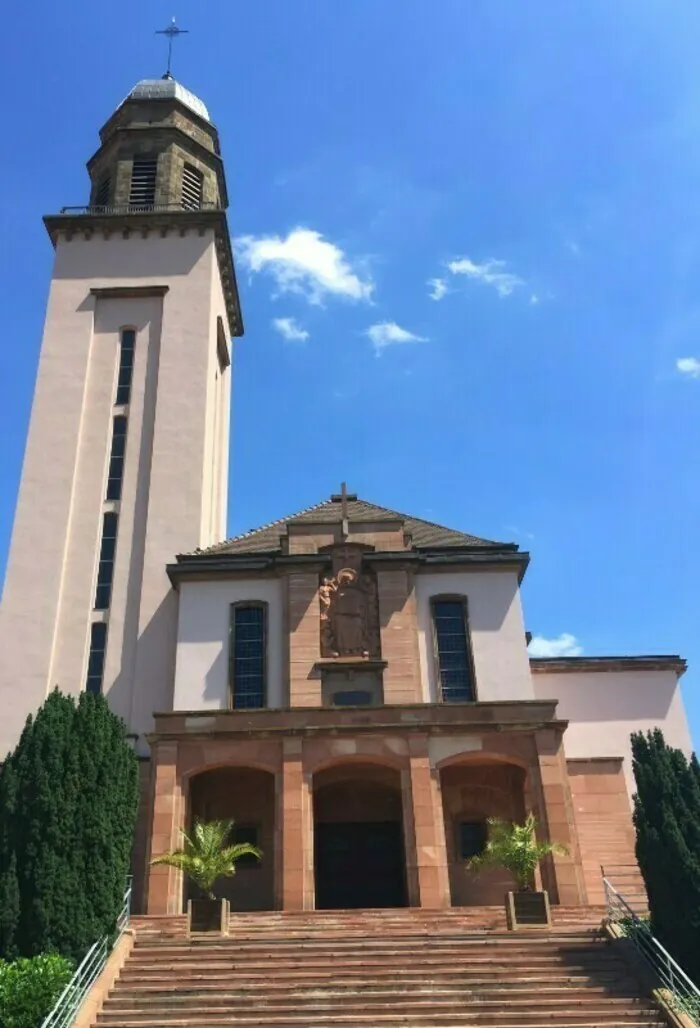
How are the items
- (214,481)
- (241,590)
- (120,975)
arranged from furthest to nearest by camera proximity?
Result: (214,481) → (241,590) → (120,975)

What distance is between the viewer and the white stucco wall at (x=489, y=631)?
86.2 ft

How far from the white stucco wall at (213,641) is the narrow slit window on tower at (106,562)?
337 centimetres

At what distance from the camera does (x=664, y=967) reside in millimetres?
15797

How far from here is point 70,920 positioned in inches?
651

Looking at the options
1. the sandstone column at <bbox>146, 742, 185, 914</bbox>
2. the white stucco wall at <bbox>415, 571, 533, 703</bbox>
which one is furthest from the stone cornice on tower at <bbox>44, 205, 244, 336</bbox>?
the sandstone column at <bbox>146, 742, 185, 914</bbox>

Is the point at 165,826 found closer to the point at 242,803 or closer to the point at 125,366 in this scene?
the point at 242,803

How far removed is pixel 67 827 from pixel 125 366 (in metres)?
20.3

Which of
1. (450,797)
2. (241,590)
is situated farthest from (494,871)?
(241,590)

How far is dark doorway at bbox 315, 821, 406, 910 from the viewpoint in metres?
24.6

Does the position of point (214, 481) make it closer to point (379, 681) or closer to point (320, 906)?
point (379, 681)

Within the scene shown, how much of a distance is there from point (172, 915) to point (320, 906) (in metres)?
5.56

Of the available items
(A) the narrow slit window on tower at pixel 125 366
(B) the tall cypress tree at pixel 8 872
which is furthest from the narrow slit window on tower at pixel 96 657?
(B) the tall cypress tree at pixel 8 872

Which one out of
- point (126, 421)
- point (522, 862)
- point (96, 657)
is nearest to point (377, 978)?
point (522, 862)

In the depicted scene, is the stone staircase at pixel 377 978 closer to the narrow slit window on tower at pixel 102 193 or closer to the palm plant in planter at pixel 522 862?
the palm plant in planter at pixel 522 862
